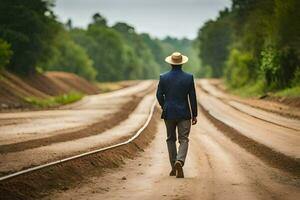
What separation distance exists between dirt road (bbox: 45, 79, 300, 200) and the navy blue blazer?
4.12 ft

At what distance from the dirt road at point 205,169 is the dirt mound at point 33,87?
82.7 feet

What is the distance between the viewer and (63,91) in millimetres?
67188

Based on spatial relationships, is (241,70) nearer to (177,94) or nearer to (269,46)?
(269,46)

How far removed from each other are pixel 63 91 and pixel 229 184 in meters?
57.7

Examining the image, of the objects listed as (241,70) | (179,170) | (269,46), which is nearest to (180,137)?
(179,170)

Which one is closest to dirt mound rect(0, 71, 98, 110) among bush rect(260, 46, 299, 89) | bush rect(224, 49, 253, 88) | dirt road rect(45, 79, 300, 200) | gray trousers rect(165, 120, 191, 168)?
bush rect(224, 49, 253, 88)

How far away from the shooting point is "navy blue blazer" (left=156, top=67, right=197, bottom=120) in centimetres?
1202

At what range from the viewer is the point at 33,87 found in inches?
2383

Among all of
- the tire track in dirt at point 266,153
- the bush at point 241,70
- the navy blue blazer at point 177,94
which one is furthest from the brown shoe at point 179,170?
the bush at point 241,70

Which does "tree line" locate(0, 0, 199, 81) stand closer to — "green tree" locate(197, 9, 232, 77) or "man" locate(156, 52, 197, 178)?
"green tree" locate(197, 9, 232, 77)

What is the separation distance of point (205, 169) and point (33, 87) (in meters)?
49.4

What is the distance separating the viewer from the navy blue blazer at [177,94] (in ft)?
39.4

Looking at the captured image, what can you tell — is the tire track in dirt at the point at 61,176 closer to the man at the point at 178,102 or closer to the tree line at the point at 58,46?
the man at the point at 178,102

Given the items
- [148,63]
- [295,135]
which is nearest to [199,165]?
[295,135]
